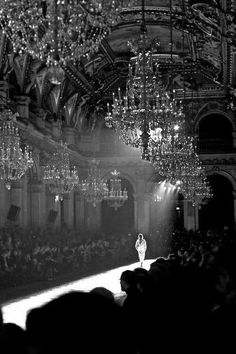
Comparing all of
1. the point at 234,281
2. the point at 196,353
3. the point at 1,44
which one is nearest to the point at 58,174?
the point at 1,44

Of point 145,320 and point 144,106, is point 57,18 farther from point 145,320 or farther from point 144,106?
point 144,106

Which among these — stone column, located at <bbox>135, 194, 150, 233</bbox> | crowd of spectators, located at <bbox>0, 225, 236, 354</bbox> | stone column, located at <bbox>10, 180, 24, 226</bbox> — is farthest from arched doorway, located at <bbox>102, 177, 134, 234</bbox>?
crowd of spectators, located at <bbox>0, 225, 236, 354</bbox>

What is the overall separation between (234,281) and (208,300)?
544 millimetres

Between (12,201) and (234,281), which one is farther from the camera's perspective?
(12,201)

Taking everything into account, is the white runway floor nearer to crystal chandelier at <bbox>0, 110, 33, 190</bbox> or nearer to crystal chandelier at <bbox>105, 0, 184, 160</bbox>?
crystal chandelier at <bbox>0, 110, 33, 190</bbox>

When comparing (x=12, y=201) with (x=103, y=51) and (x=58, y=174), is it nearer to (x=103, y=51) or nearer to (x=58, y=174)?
(x=58, y=174)

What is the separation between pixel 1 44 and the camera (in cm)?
1780

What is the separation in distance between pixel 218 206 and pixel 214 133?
4.34 meters

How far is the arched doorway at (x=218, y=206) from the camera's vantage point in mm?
34219

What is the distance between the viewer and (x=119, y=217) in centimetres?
3434

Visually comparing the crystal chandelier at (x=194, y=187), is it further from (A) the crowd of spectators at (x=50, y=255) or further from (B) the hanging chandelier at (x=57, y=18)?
(B) the hanging chandelier at (x=57, y=18)

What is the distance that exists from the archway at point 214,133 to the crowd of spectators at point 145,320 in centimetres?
2762

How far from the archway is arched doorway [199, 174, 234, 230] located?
86.6 inches

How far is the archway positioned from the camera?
107 ft
